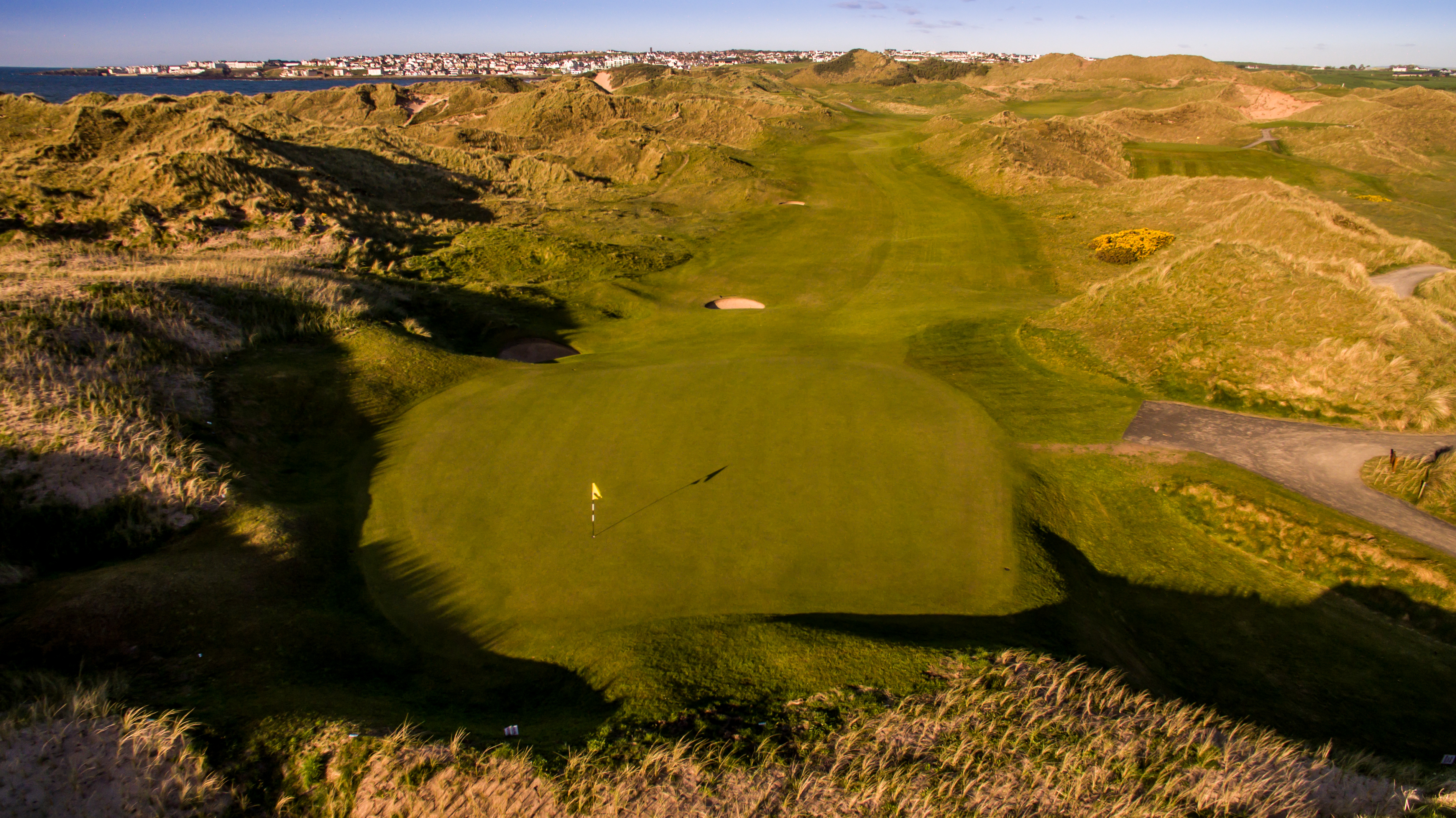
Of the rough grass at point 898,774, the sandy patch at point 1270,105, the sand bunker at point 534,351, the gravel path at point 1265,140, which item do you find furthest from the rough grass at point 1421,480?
the sandy patch at point 1270,105

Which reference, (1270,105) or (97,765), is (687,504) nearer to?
(97,765)

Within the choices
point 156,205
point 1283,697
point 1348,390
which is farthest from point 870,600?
point 156,205

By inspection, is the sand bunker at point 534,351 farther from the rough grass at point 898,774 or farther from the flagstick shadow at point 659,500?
the rough grass at point 898,774

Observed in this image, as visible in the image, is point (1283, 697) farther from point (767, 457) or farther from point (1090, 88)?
point (1090, 88)

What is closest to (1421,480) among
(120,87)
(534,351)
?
(534,351)

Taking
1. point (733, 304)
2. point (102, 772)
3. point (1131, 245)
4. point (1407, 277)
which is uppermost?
point (1131, 245)

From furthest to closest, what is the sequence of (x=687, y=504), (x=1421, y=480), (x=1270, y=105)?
(x=1270, y=105) → (x=1421, y=480) → (x=687, y=504)
